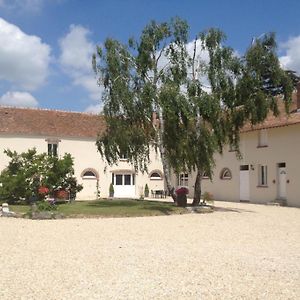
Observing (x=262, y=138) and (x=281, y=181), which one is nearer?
(x=281, y=181)

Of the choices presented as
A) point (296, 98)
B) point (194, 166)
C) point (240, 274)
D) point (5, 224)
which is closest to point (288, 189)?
point (296, 98)

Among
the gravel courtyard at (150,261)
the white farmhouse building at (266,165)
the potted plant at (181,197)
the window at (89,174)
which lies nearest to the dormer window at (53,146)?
the window at (89,174)

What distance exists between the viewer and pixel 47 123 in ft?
112

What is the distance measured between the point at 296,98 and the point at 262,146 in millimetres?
3212

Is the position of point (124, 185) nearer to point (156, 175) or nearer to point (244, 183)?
point (156, 175)

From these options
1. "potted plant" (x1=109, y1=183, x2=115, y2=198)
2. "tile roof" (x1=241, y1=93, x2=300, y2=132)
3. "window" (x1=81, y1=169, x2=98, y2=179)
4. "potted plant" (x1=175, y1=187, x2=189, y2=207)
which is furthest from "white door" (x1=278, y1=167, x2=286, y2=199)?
"window" (x1=81, y1=169, x2=98, y2=179)

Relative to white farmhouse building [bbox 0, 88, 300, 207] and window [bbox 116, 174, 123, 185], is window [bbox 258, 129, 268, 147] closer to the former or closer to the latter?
white farmhouse building [bbox 0, 88, 300, 207]

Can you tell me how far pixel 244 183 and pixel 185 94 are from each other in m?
10.7

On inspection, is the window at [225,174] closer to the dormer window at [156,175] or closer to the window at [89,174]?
the dormer window at [156,175]

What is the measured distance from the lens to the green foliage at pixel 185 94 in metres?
19.4

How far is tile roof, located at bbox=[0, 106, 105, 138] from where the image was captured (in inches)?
1281

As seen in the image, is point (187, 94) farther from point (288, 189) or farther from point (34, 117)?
A: point (34, 117)

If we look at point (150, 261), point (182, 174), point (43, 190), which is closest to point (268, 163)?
point (182, 174)

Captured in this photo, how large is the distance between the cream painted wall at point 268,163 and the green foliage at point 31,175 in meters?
10.0
